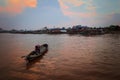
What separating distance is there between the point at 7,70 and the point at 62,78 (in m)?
6.48

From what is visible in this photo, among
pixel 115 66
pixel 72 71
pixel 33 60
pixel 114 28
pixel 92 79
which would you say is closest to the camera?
pixel 92 79

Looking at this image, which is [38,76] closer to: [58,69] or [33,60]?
[58,69]

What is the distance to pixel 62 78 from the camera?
15250mm

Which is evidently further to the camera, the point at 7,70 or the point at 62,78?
the point at 7,70

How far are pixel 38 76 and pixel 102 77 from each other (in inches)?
225

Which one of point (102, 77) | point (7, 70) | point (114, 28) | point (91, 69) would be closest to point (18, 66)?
point (7, 70)

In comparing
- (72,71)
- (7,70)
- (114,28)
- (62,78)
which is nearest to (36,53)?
(7,70)

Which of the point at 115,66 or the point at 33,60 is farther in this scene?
the point at 33,60

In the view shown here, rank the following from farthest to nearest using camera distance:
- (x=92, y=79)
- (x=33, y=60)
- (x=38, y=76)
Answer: (x=33, y=60), (x=38, y=76), (x=92, y=79)

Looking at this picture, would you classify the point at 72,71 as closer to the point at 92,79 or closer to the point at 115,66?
the point at 92,79

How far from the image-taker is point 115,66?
1916 cm

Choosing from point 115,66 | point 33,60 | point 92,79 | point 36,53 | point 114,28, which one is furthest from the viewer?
point 114,28

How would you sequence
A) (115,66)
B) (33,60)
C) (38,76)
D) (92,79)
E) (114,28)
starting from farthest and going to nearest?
1. (114,28)
2. (33,60)
3. (115,66)
4. (38,76)
5. (92,79)

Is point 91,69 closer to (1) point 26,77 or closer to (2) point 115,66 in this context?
(2) point 115,66
